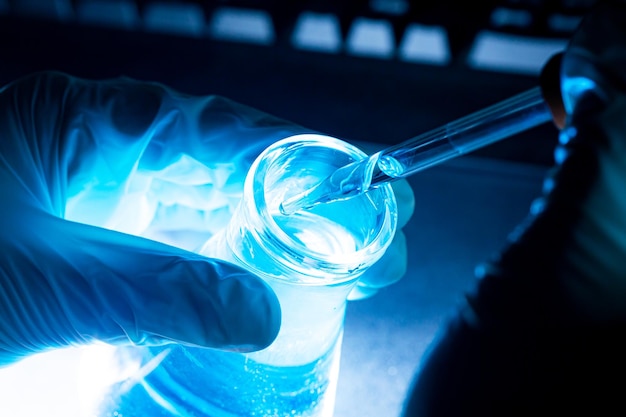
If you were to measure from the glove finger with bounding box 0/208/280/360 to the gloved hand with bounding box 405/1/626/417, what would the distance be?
0.54ft

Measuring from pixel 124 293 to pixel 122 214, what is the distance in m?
0.26

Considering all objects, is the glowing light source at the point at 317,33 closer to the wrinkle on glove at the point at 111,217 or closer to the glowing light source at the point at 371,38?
the glowing light source at the point at 371,38

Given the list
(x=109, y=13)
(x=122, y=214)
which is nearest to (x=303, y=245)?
(x=122, y=214)

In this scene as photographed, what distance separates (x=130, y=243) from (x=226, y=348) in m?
0.12

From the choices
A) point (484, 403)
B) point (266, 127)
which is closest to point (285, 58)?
point (266, 127)

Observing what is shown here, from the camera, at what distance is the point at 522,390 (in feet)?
1.26

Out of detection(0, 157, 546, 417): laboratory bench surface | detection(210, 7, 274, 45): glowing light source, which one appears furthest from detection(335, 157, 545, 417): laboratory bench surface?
detection(210, 7, 274, 45): glowing light source

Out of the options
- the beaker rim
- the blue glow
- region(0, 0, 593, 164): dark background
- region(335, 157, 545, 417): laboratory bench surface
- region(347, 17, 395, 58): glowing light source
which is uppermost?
the blue glow

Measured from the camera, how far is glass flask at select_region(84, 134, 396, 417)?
20.0 inches

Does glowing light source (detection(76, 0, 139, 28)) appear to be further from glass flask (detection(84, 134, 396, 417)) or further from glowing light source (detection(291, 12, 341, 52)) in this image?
glass flask (detection(84, 134, 396, 417))

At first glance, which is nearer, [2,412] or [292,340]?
[292,340]

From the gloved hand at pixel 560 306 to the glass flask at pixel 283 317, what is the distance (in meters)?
0.11

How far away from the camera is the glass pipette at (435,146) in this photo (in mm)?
501

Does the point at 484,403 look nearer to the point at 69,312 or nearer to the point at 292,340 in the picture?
the point at 292,340
